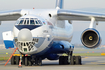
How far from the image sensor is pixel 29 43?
18625 millimetres

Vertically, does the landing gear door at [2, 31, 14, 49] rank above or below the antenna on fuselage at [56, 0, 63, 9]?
below

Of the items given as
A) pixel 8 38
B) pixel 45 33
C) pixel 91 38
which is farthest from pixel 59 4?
pixel 45 33

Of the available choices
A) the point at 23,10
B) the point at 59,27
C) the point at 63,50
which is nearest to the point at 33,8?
the point at 23,10

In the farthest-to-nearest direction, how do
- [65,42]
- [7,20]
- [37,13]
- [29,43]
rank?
[7,20] < [65,42] < [37,13] < [29,43]

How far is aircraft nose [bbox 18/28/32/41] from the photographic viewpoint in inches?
725

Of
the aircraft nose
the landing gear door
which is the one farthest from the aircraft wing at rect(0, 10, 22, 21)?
the aircraft nose

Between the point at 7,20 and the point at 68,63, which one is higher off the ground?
the point at 7,20

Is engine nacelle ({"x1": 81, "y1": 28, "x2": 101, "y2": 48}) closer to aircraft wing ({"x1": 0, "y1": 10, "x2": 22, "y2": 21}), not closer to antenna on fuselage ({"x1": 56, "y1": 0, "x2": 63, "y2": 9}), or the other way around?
aircraft wing ({"x1": 0, "y1": 10, "x2": 22, "y2": 21})

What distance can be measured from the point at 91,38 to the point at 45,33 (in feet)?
9.84

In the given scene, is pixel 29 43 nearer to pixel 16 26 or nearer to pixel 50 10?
pixel 16 26

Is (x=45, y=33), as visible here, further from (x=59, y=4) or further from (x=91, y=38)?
(x=59, y=4)

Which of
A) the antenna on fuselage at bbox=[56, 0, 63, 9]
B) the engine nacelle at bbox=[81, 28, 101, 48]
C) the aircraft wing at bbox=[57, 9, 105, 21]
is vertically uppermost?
the antenna on fuselage at bbox=[56, 0, 63, 9]

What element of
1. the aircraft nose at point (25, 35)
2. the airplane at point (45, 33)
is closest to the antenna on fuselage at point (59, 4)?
the airplane at point (45, 33)

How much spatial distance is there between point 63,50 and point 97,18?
10.6ft
